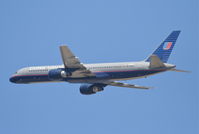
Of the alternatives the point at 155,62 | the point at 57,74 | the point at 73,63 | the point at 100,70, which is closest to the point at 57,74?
the point at 57,74

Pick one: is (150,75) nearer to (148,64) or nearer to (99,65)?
(148,64)

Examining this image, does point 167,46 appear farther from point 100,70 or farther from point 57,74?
point 57,74

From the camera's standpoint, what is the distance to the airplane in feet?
276

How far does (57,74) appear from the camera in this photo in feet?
286

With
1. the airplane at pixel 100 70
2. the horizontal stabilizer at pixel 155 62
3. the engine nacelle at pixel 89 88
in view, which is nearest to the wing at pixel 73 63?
the airplane at pixel 100 70

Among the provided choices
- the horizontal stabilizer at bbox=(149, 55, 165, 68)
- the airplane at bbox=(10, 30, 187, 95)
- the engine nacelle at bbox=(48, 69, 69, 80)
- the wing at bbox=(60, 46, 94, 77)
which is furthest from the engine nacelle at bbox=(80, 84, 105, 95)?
the horizontal stabilizer at bbox=(149, 55, 165, 68)

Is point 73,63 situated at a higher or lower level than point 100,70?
higher

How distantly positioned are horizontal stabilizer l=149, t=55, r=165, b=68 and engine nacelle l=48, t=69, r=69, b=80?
11.6 metres

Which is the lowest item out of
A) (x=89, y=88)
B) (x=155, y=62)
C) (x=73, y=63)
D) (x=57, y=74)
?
(x=89, y=88)

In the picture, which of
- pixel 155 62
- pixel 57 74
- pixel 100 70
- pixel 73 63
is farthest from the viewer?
pixel 100 70

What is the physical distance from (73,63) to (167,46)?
13511 millimetres

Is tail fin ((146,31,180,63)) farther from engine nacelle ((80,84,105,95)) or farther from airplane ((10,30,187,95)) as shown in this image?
engine nacelle ((80,84,105,95))

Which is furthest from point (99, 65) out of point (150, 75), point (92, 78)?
point (150, 75)

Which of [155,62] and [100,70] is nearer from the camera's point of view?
[155,62]
